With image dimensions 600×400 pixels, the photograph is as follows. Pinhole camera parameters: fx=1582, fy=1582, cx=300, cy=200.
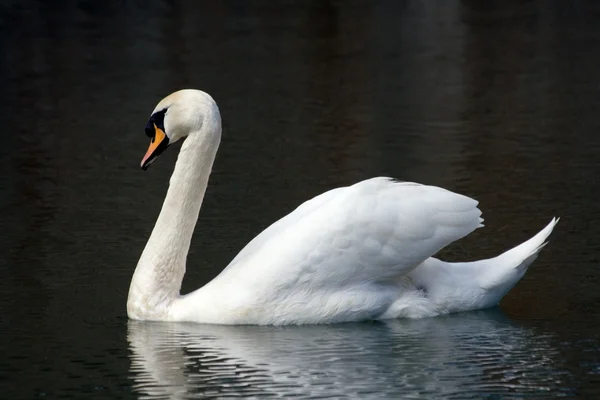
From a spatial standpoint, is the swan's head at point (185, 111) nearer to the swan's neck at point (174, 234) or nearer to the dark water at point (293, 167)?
the swan's neck at point (174, 234)

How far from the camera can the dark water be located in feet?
28.3

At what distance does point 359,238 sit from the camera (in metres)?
9.45

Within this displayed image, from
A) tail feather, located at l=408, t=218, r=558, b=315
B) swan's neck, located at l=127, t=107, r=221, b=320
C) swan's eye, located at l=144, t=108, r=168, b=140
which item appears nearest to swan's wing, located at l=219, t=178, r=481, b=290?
tail feather, located at l=408, t=218, r=558, b=315

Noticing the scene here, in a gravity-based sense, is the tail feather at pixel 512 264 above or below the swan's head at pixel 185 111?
below

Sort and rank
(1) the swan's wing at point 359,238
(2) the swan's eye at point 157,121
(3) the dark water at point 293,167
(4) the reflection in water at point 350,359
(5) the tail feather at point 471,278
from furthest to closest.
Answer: (2) the swan's eye at point 157,121 < (5) the tail feather at point 471,278 < (1) the swan's wing at point 359,238 < (3) the dark water at point 293,167 < (4) the reflection in water at point 350,359

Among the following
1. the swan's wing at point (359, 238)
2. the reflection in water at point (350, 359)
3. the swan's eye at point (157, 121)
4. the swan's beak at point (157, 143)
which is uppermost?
the swan's eye at point (157, 121)

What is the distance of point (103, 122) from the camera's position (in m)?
18.1

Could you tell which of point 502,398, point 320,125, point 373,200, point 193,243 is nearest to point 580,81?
point 320,125

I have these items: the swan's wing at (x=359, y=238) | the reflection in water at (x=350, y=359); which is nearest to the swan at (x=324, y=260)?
the swan's wing at (x=359, y=238)

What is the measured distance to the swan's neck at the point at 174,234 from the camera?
9.77m

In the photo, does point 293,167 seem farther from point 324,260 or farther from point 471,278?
point 324,260

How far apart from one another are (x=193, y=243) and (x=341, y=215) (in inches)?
99.7

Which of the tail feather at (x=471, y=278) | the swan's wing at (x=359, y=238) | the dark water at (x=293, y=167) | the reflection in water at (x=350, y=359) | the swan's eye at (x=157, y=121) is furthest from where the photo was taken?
the swan's eye at (x=157, y=121)

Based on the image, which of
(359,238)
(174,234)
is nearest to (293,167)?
(174,234)
